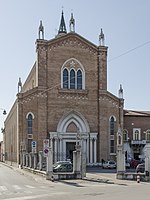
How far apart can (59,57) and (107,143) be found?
571 inches

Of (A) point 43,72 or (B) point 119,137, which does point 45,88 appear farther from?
(B) point 119,137

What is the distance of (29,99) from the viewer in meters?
57.6

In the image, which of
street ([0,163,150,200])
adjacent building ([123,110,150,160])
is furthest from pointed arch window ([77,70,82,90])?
street ([0,163,150,200])

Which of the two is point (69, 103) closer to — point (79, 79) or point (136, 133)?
point (79, 79)

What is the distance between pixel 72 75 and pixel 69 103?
427 cm

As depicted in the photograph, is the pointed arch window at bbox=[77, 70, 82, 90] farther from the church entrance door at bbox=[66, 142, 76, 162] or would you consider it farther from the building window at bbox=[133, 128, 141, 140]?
the building window at bbox=[133, 128, 141, 140]

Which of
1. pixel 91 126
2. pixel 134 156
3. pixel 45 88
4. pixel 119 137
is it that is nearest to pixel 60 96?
pixel 45 88

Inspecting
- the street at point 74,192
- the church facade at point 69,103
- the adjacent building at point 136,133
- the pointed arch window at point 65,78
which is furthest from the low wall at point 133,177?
the adjacent building at point 136,133

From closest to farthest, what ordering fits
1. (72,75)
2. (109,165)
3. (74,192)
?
(74,192), (109,165), (72,75)

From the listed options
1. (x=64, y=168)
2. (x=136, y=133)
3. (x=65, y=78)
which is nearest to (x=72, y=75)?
(x=65, y=78)

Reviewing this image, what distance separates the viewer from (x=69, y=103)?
58.6 meters

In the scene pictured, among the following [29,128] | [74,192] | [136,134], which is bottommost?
[74,192]

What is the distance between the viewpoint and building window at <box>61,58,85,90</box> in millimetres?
59219

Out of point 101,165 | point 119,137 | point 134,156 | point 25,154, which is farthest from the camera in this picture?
point 134,156
